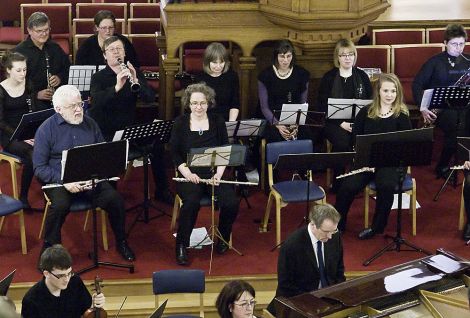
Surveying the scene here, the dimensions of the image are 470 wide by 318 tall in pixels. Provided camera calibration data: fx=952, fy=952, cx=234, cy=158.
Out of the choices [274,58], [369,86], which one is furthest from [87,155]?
[369,86]

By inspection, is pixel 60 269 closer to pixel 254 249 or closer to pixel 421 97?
pixel 254 249

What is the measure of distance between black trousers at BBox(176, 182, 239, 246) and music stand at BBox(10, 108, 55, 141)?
1.15 meters

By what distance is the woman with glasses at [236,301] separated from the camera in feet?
17.4

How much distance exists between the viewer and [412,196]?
7.64 meters

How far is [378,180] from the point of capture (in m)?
7.52

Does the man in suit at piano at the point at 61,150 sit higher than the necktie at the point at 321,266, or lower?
higher

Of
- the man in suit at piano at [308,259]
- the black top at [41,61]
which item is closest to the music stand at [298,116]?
the man in suit at piano at [308,259]

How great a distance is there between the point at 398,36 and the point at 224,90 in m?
2.65

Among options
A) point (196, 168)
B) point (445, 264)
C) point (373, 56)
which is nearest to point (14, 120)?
point (196, 168)

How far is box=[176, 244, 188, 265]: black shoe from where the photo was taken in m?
7.14

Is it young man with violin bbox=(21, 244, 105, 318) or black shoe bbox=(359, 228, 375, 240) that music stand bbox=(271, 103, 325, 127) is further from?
young man with violin bbox=(21, 244, 105, 318)

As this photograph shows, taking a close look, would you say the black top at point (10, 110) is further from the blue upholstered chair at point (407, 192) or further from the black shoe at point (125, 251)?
the blue upholstered chair at point (407, 192)

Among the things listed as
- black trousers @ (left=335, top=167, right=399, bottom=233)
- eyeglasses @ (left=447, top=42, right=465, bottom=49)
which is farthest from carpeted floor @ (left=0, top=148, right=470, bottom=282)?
eyeglasses @ (left=447, top=42, right=465, bottom=49)

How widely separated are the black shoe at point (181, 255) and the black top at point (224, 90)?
4.44ft
